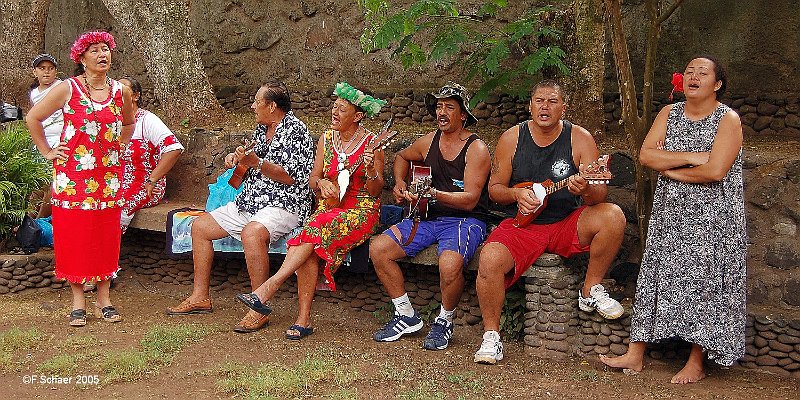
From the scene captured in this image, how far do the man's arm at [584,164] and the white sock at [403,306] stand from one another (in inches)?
48.9

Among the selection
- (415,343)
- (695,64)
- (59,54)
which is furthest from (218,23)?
(695,64)

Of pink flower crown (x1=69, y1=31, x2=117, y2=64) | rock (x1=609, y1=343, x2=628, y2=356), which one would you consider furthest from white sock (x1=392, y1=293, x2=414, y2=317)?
pink flower crown (x1=69, y1=31, x2=117, y2=64)

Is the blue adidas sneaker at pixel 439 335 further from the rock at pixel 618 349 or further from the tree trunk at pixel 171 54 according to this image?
the tree trunk at pixel 171 54

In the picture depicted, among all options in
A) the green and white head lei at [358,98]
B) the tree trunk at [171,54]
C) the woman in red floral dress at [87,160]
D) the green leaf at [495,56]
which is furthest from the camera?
the tree trunk at [171,54]

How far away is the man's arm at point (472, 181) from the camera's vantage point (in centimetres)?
550

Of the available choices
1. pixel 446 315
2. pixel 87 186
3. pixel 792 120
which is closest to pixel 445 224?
pixel 446 315

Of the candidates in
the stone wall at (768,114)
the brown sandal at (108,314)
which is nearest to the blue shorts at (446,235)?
the brown sandal at (108,314)

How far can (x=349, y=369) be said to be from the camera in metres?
5.05

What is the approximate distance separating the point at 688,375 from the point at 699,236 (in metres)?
0.73

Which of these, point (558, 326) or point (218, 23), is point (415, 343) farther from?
point (218, 23)

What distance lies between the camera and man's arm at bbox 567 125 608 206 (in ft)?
16.2

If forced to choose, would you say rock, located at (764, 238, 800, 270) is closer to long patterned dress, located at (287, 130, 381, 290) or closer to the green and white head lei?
long patterned dress, located at (287, 130, 381, 290)

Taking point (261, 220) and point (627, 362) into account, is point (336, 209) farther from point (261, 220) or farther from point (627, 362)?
point (627, 362)

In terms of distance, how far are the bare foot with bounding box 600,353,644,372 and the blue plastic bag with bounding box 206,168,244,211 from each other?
9.11 ft
